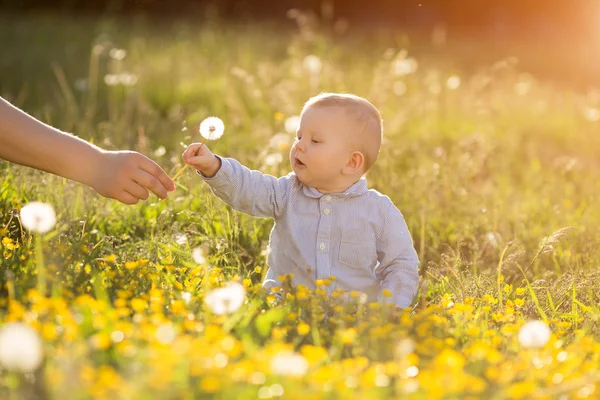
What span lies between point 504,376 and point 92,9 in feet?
43.9

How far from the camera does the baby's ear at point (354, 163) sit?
3248 millimetres

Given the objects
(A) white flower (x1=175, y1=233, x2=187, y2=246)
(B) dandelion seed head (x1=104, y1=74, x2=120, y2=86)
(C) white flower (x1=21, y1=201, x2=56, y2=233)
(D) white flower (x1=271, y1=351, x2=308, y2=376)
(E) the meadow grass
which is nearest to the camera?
(D) white flower (x1=271, y1=351, x2=308, y2=376)

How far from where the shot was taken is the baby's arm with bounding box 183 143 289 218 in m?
3.04

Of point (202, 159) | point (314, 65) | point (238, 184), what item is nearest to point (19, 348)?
point (202, 159)

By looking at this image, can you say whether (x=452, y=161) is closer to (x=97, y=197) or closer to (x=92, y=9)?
(x=97, y=197)

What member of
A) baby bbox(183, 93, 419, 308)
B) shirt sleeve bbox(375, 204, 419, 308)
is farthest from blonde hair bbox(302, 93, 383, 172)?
shirt sleeve bbox(375, 204, 419, 308)

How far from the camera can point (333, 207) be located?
3.29 m

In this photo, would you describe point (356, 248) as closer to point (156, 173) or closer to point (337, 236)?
point (337, 236)

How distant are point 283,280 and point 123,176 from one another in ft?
2.12

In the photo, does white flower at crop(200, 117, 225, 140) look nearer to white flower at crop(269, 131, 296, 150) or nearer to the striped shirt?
the striped shirt

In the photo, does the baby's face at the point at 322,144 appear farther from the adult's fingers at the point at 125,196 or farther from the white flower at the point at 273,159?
the white flower at the point at 273,159

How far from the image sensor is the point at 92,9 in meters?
14.3

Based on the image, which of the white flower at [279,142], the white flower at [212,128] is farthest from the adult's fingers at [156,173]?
the white flower at [279,142]

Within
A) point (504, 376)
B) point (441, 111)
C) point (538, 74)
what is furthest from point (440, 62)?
point (504, 376)
